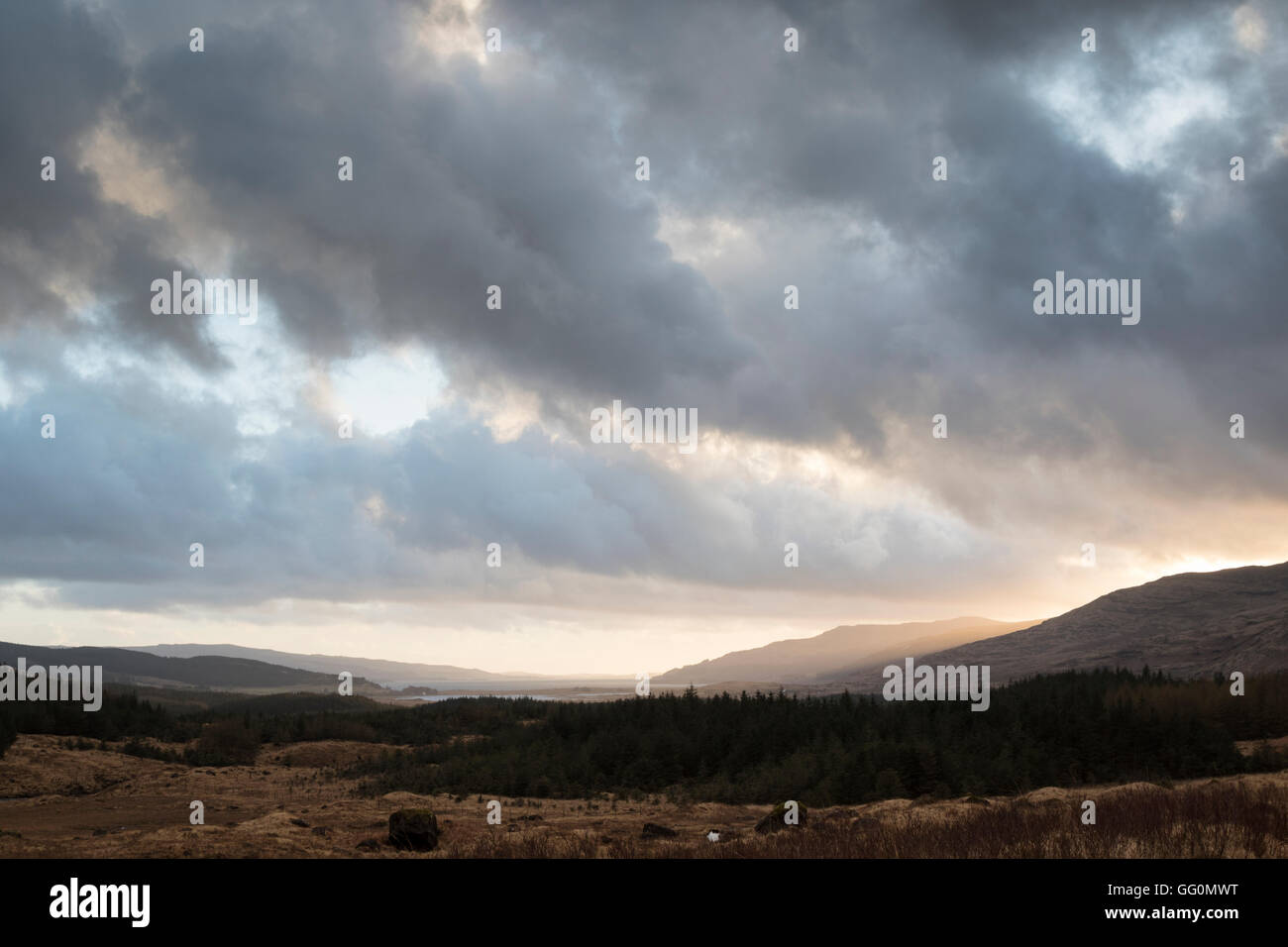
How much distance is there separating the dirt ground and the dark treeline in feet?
18.6

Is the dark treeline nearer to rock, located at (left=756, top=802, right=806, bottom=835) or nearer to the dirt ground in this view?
the dirt ground

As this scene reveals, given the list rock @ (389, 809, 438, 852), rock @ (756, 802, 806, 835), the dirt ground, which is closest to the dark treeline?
the dirt ground

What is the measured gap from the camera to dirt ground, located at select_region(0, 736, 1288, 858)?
29359 millimetres

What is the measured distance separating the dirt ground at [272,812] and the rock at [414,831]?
1.71ft

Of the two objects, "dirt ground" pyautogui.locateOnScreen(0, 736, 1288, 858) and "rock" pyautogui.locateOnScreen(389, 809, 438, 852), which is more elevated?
"rock" pyautogui.locateOnScreen(389, 809, 438, 852)

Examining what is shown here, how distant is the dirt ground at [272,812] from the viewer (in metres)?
29.4

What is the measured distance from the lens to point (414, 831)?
32188 mm

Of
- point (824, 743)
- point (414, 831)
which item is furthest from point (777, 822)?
point (824, 743)

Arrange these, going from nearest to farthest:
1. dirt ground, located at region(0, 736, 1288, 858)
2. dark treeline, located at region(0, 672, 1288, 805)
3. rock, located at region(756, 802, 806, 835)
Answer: dirt ground, located at region(0, 736, 1288, 858)
rock, located at region(756, 802, 806, 835)
dark treeline, located at region(0, 672, 1288, 805)

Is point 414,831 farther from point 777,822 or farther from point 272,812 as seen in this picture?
point 777,822

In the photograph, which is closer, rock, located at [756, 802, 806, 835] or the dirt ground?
the dirt ground

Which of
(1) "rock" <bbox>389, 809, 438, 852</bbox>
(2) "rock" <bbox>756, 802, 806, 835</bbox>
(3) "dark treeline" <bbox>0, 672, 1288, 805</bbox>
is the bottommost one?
(3) "dark treeline" <bbox>0, 672, 1288, 805</bbox>

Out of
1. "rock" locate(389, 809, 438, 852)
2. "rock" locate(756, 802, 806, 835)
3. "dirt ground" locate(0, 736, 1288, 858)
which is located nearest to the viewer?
"dirt ground" locate(0, 736, 1288, 858)
